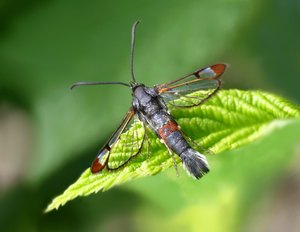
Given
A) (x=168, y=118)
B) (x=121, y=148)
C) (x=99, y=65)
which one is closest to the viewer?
(x=121, y=148)

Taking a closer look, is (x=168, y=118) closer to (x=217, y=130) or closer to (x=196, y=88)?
(x=196, y=88)

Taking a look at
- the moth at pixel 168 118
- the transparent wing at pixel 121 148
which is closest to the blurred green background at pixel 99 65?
the moth at pixel 168 118

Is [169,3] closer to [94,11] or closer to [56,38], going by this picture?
[94,11]

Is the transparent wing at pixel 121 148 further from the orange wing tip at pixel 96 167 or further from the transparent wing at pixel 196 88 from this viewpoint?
the transparent wing at pixel 196 88

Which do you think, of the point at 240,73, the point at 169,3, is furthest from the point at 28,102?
the point at 240,73

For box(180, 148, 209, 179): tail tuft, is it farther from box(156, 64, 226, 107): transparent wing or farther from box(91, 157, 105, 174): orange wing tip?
box(91, 157, 105, 174): orange wing tip

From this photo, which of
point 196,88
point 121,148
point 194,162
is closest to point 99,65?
point 196,88
